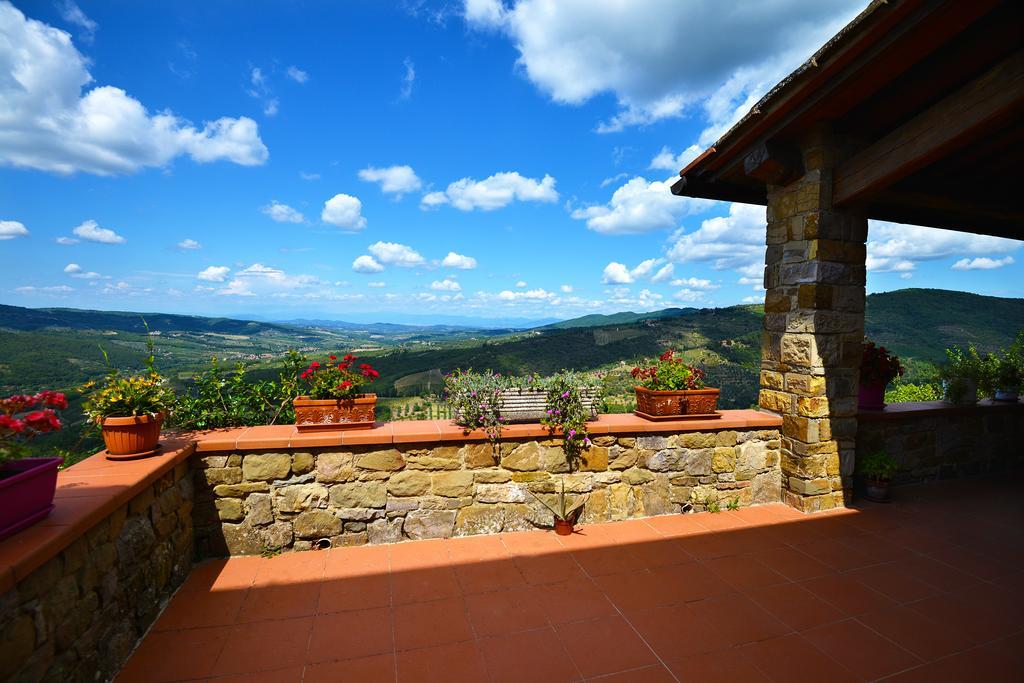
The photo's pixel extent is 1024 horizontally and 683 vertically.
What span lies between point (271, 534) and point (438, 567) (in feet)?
4.33

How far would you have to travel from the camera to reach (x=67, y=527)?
6.17ft

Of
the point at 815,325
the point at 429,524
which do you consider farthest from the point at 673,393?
the point at 429,524

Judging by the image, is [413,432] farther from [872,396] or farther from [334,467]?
[872,396]

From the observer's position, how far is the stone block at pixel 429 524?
141 inches

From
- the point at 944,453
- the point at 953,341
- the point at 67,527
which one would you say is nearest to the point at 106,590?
the point at 67,527

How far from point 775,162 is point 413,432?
12.6 feet

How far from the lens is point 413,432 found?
3.54m

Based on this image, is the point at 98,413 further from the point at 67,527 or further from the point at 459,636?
the point at 459,636

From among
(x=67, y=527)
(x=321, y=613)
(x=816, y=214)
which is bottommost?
(x=321, y=613)

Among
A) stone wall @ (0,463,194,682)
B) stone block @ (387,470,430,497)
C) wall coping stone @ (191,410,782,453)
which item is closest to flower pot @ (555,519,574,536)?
wall coping stone @ (191,410,782,453)

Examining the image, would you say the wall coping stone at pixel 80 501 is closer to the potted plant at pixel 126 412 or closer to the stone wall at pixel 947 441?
the potted plant at pixel 126 412

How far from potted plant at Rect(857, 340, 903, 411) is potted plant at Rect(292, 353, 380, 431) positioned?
472 cm

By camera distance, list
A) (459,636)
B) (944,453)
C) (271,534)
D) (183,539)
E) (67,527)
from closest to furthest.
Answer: (67,527)
(459,636)
(183,539)
(271,534)
(944,453)

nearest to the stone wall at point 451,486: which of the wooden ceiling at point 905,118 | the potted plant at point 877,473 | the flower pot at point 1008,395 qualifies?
the potted plant at point 877,473
